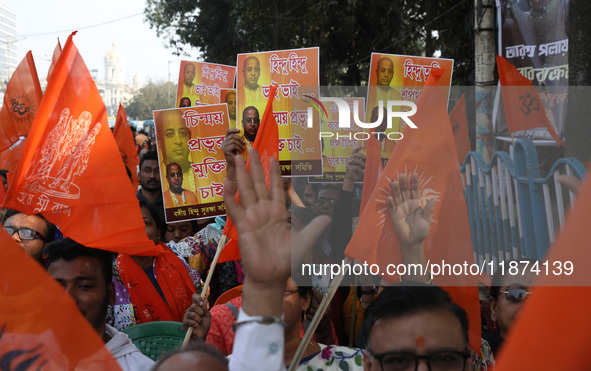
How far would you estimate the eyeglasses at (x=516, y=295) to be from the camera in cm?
261

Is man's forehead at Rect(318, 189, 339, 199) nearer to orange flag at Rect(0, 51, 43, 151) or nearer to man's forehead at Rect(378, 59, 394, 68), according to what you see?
man's forehead at Rect(378, 59, 394, 68)

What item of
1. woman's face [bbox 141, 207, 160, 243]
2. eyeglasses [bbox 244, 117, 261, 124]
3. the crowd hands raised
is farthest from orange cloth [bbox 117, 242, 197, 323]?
eyeglasses [bbox 244, 117, 261, 124]

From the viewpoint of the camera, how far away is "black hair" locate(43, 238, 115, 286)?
8.67 feet

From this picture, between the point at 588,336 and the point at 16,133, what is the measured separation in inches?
213

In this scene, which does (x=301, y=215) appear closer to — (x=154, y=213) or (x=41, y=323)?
(x=154, y=213)

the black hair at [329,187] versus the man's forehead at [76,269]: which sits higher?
the black hair at [329,187]

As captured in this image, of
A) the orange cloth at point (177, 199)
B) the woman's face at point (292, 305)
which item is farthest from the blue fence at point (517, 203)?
the orange cloth at point (177, 199)

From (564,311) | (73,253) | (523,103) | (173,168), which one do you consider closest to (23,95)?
(173,168)

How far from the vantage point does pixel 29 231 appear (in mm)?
3512

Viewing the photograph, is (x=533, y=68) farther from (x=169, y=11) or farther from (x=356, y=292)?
(x=169, y=11)

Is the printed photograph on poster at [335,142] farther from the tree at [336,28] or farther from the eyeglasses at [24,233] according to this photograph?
the tree at [336,28]

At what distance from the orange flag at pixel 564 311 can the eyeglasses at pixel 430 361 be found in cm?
81

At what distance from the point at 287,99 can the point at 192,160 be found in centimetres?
92

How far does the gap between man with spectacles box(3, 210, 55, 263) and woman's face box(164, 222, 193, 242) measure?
45.7 inches
